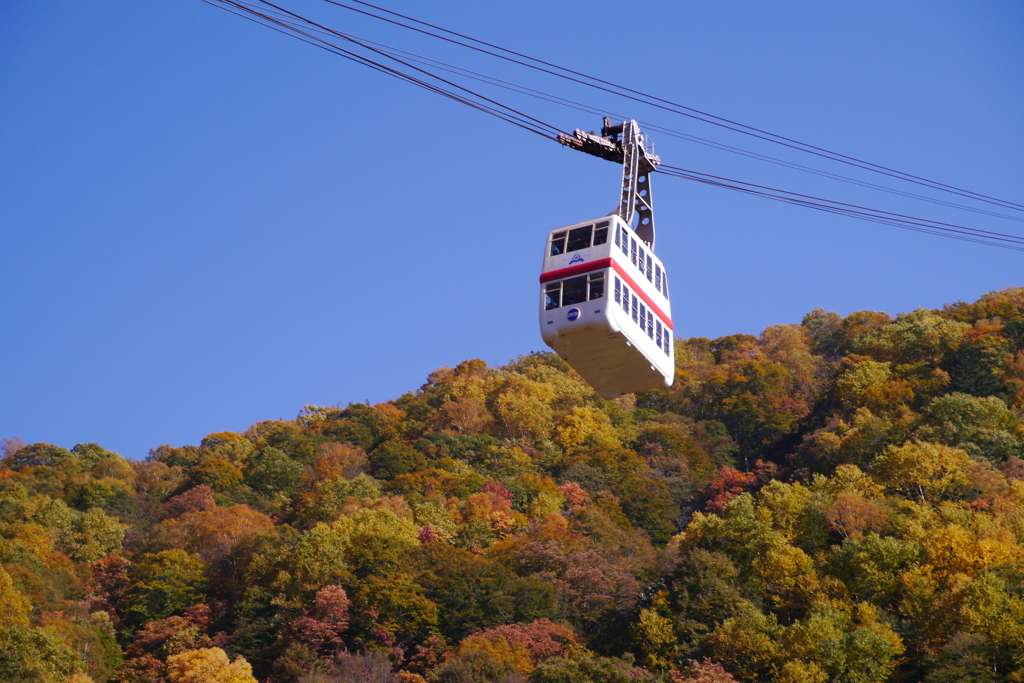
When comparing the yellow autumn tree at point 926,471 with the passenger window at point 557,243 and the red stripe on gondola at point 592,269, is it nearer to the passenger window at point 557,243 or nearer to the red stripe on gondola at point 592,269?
the red stripe on gondola at point 592,269

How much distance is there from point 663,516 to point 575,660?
78.5ft

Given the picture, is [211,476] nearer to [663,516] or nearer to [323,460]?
[323,460]

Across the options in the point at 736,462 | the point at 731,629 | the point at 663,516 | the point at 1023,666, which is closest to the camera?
the point at 1023,666

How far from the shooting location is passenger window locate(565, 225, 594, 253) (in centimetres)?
2978

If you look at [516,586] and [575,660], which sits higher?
[516,586]

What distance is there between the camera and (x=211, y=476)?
274ft

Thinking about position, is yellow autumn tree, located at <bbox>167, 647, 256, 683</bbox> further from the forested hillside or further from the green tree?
the green tree

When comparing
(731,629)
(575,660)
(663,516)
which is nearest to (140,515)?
(663,516)

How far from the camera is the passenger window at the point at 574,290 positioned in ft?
94.2

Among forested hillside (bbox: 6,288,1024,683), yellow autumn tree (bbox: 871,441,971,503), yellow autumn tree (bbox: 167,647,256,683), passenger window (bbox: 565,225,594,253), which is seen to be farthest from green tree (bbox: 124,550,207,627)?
passenger window (bbox: 565,225,594,253)

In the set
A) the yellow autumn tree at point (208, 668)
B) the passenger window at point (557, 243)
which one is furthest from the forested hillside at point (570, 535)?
the passenger window at point (557, 243)

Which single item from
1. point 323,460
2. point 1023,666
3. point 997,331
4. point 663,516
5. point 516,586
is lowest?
point 1023,666

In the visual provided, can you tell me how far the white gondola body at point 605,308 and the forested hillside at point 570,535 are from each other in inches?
729

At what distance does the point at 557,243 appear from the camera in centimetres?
3023
